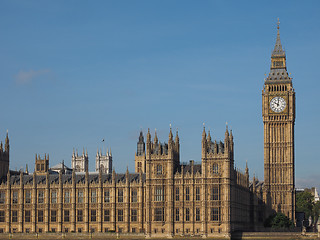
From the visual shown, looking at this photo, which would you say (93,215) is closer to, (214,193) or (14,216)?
(14,216)

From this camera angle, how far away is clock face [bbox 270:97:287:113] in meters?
194

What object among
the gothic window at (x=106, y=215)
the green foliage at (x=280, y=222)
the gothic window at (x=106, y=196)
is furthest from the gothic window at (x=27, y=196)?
the green foliage at (x=280, y=222)

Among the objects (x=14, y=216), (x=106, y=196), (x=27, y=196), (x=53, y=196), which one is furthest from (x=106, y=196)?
(x=14, y=216)

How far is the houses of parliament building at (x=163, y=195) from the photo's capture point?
158 metres

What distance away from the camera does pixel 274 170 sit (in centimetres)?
19225

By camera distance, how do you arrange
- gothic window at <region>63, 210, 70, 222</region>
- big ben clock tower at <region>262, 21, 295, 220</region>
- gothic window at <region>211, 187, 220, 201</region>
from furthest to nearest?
big ben clock tower at <region>262, 21, 295, 220</region> < gothic window at <region>63, 210, 70, 222</region> < gothic window at <region>211, 187, 220, 201</region>

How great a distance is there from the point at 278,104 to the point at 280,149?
38.0 feet

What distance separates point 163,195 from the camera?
16088cm

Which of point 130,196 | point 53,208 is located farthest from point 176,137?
point 53,208

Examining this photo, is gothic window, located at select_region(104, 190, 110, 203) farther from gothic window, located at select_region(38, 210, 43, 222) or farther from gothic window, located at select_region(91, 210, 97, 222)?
gothic window, located at select_region(38, 210, 43, 222)

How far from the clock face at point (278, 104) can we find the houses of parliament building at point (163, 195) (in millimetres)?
1870

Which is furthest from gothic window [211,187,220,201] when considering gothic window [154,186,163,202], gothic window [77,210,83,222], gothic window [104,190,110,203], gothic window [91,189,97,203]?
gothic window [77,210,83,222]

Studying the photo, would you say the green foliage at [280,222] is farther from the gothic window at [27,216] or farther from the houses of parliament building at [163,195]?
the gothic window at [27,216]

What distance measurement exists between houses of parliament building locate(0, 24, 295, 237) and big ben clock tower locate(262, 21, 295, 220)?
251 mm
